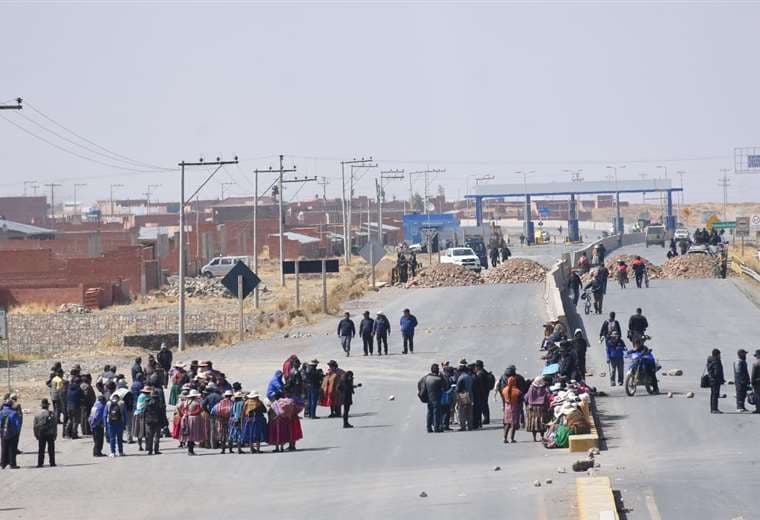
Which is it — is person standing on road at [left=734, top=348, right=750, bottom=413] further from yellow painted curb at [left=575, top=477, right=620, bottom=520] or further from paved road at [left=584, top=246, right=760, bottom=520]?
yellow painted curb at [left=575, top=477, right=620, bottom=520]

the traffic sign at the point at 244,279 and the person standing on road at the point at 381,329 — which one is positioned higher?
the traffic sign at the point at 244,279

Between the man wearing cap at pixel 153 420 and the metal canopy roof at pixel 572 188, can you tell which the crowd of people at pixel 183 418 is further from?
the metal canopy roof at pixel 572 188

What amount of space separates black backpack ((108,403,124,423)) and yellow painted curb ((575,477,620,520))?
30.7 ft

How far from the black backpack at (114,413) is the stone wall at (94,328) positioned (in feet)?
82.6

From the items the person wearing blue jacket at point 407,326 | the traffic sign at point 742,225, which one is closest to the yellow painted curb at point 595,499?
the person wearing blue jacket at point 407,326

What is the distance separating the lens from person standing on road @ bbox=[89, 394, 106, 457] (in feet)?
85.8

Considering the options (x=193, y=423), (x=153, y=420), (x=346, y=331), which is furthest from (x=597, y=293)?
(x=153, y=420)

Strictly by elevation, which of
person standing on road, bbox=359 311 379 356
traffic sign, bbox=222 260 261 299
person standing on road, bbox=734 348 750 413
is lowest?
person standing on road, bbox=734 348 750 413

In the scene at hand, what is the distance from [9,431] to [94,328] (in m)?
33.0

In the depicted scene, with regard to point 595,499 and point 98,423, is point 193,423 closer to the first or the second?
point 98,423

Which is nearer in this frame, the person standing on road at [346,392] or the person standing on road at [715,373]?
the person standing on road at [715,373]

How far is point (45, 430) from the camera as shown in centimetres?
2520

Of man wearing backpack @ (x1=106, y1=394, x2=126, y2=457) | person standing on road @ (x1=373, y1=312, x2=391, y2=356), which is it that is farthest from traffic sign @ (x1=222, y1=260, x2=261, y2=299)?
man wearing backpack @ (x1=106, y1=394, x2=126, y2=457)

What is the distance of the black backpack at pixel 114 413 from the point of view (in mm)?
26016
